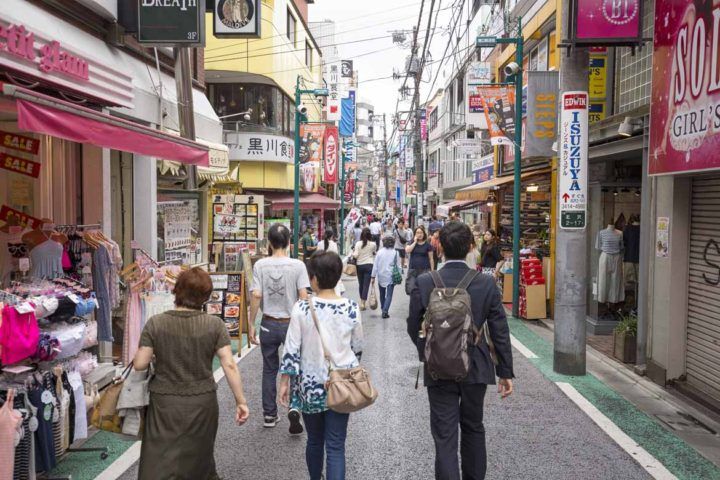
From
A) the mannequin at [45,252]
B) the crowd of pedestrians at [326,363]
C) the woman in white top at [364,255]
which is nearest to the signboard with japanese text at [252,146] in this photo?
the woman in white top at [364,255]

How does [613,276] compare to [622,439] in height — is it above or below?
above

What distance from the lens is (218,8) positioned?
404 inches

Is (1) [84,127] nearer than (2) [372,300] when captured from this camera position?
Yes

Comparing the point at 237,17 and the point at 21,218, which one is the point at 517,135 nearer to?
the point at 237,17

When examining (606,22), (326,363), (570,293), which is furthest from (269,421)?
(606,22)

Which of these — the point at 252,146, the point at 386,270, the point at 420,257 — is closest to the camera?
the point at 420,257

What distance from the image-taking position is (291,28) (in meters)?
28.5

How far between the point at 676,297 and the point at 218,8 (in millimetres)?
8141

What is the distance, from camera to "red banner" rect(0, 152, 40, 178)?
6332 millimetres

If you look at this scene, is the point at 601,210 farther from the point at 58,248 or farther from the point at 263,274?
the point at 58,248

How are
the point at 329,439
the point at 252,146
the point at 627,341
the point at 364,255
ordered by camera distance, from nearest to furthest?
the point at 329,439 → the point at 627,341 → the point at 364,255 → the point at 252,146

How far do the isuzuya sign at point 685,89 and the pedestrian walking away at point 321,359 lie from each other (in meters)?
4.00

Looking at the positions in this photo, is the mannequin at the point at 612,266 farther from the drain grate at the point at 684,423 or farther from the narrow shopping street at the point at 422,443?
the drain grate at the point at 684,423

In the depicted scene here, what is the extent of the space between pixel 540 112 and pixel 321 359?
30.7ft
